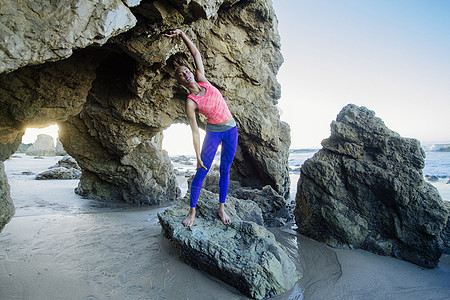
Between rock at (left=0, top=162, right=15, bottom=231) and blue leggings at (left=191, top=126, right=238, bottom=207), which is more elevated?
blue leggings at (left=191, top=126, right=238, bottom=207)

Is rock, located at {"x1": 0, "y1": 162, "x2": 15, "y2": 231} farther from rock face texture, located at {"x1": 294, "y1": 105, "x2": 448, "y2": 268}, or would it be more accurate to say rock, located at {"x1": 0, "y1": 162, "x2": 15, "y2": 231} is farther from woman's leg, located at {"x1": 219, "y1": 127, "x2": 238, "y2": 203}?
rock face texture, located at {"x1": 294, "y1": 105, "x2": 448, "y2": 268}

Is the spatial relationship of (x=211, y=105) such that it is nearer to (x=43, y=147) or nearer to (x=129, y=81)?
(x=129, y=81)

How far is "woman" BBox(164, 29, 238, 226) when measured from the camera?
300cm

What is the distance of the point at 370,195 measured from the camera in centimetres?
360

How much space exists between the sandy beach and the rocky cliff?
0.77m

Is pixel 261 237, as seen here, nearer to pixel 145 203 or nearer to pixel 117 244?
pixel 117 244

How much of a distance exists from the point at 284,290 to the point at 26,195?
6.85 meters

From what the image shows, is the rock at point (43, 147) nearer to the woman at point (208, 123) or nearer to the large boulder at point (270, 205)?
the large boulder at point (270, 205)

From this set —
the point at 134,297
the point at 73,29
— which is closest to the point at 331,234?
the point at 134,297

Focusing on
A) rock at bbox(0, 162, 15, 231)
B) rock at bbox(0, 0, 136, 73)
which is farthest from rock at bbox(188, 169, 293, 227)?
rock at bbox(0, 0, 136, 73)

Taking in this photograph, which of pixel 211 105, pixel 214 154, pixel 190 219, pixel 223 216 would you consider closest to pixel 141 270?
pixel 190 219

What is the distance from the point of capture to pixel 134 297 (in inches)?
81.3

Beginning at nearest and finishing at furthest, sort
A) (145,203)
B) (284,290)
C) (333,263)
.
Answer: (284,290) < (333,263) < (145,203)

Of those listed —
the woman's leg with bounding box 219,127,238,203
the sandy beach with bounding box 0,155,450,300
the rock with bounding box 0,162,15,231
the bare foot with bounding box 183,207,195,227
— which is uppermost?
the woman's leg with bounding box 219,127,238,203
